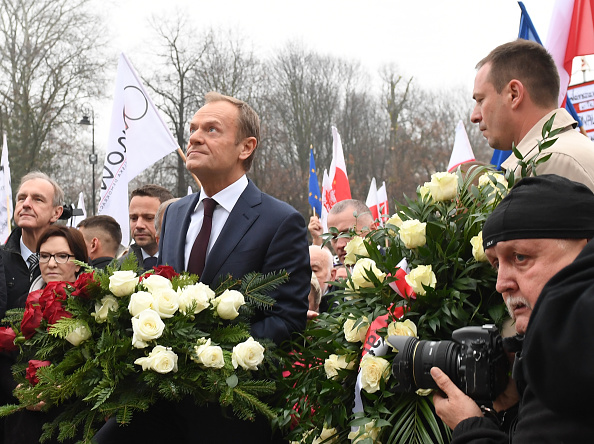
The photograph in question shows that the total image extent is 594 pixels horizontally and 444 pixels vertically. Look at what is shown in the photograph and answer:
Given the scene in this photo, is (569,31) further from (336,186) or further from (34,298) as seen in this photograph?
(34,298)

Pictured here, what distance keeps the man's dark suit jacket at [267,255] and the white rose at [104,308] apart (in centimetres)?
51

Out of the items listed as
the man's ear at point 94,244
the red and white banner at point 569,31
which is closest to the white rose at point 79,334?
the man's ear at point 94,244

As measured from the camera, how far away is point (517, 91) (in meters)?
3.46

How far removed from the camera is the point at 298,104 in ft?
138

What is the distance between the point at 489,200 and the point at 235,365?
1.22 m

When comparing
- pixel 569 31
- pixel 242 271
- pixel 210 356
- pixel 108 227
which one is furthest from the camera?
pixel 569 31

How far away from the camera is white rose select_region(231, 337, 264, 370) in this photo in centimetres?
288

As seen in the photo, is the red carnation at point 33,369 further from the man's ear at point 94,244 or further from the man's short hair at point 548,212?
the man's ear at point 94,244

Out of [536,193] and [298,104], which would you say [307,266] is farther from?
[298,104]

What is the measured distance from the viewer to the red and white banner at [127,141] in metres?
7.21

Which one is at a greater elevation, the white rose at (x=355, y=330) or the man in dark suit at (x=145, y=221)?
the man in dark suit at (x=145, y=221)

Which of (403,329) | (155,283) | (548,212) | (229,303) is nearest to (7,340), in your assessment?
(155,283)

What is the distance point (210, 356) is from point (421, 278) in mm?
891

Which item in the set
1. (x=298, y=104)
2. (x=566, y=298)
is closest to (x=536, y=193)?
(x=566, y=298)
